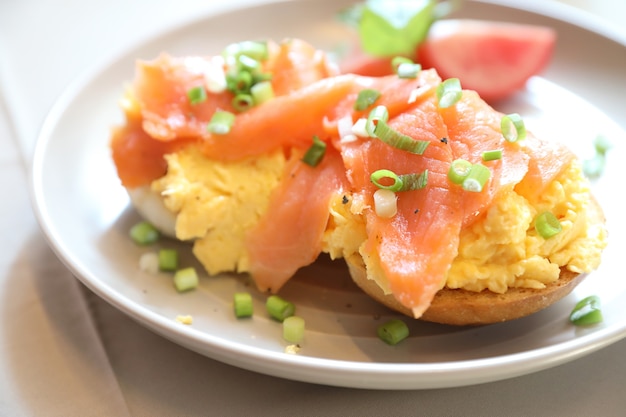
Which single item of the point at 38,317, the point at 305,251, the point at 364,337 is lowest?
the point at 38,317

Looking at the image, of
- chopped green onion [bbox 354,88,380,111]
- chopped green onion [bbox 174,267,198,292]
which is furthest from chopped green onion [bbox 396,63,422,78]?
chopped green onion [bbox 174,267,198,292]

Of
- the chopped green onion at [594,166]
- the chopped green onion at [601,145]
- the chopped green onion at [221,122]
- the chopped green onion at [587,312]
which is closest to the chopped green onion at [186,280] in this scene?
the chopped green onion at [221,122]

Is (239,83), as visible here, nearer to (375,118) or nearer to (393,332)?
(375,118)

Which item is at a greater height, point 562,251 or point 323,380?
point 562,251

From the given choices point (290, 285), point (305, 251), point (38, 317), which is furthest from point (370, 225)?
point (38, 317)

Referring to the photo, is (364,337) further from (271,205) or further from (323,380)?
(271,205)

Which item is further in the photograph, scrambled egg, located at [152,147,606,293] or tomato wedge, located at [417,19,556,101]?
tomato wedge, located at [417,19,556,101]

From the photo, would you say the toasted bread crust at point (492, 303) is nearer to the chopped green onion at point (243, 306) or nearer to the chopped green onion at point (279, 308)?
the chopped green onion at point (279, 308)

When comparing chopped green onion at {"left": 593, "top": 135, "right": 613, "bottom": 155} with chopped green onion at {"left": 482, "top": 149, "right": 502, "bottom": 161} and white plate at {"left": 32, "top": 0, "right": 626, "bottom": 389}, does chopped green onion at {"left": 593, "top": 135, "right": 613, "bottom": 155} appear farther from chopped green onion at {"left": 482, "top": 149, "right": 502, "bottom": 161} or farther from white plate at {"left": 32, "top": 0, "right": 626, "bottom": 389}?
chopped green onion at {"left": 482, "top": 149, "right": 502, "bottom": 161}
